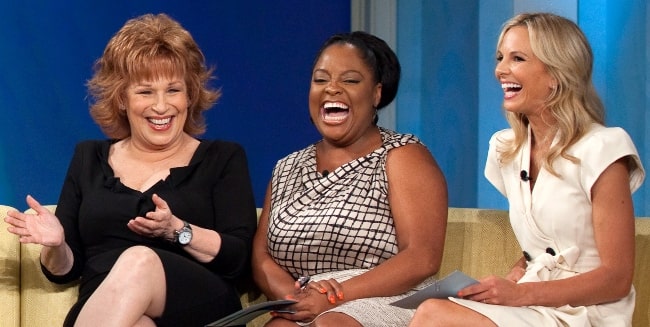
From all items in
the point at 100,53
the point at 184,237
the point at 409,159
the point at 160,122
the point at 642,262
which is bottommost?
the point at 642,262

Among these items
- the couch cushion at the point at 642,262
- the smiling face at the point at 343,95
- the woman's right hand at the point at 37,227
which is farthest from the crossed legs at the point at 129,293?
the couch cushion at the point at 642,262

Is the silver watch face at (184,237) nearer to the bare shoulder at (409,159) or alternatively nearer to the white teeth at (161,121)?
the white teeth at (161,121)

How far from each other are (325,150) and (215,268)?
0.53 meters

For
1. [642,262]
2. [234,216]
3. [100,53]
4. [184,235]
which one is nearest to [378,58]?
[234,216]

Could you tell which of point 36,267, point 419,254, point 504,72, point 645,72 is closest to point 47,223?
point 36,267

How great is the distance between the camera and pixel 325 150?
3586mm

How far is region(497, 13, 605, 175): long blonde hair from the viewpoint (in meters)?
2.99

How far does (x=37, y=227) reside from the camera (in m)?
3.21

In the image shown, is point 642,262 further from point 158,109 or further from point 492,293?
point 158,109

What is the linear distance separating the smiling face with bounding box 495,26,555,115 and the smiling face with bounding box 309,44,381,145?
526mm

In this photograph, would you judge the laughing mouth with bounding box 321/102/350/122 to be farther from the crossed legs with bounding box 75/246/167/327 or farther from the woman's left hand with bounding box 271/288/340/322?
the crossed legs with bounding box 75/246/167/327

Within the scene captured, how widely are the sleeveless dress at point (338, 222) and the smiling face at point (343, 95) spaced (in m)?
0.10

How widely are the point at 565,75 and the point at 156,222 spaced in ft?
3.78

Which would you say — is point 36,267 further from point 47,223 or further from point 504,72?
point 504,72
